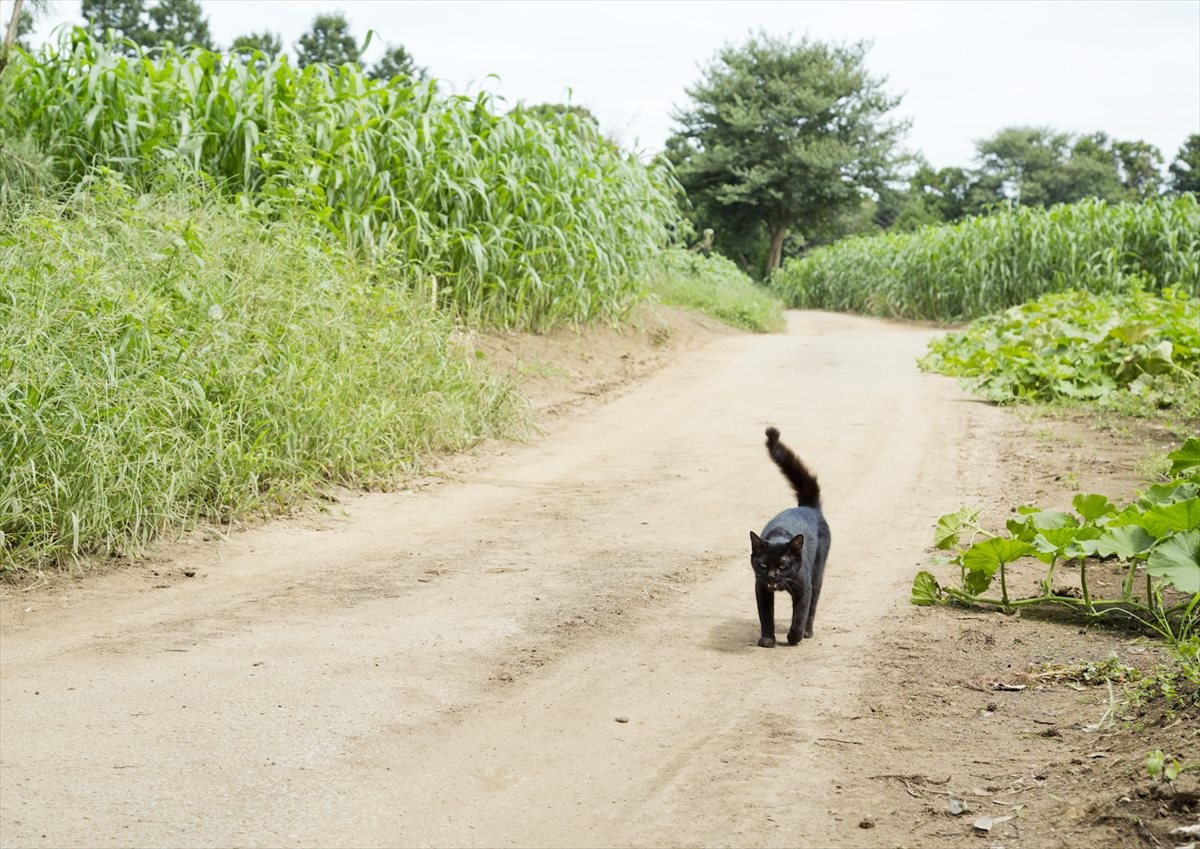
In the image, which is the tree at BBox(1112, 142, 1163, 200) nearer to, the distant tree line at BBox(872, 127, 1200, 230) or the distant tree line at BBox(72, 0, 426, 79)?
the distant tree line at BBox(872, 127, 1200, 230)

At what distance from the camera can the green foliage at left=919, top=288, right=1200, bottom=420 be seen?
1005cm

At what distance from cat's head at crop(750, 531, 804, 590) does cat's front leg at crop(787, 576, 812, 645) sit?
4.1 inches

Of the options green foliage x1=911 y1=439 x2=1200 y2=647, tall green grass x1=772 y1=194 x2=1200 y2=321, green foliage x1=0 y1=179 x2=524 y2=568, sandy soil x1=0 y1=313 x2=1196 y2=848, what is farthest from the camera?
tall green grass x1=772 y1=194 x2=1200 y2=321

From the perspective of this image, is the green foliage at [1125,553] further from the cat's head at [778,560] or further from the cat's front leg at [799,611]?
the cat's head at [778,560]

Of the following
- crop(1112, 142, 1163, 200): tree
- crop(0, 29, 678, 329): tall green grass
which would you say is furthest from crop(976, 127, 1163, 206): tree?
crop(0, 29, 678, 329): tall green grass

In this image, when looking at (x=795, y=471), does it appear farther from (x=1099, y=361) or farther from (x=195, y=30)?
(x=195, y=30)

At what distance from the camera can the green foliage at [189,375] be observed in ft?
18.1

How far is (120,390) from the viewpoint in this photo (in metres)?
5.93

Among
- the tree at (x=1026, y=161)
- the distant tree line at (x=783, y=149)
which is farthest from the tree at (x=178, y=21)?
the tree at (x=1026, y=161)

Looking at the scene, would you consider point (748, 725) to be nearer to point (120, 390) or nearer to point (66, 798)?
point (66, 798)

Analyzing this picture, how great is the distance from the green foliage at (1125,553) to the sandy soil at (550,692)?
0.46 feet

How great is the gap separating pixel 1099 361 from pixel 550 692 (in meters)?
8.60

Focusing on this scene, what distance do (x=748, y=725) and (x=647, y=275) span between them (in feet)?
36.0

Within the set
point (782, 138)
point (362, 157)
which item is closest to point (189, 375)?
point (362, 157)
